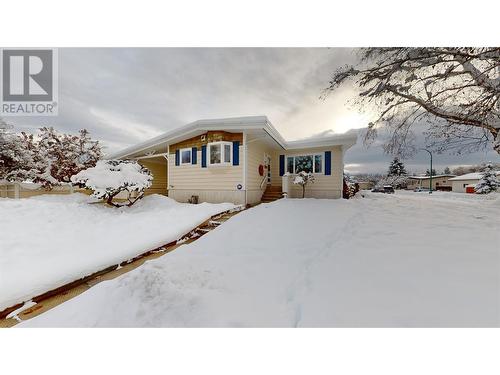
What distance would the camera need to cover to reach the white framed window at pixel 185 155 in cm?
870

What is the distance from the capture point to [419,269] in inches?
101

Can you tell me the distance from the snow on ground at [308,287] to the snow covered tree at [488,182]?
2609 cm

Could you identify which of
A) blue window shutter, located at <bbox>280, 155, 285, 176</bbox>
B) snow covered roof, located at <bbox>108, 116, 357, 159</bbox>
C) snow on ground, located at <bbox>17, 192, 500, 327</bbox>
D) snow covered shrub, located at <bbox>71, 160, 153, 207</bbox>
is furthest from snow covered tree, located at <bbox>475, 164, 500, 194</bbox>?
snow covered shrub, located at <bbox>71, 160, 153, 207</bbox>

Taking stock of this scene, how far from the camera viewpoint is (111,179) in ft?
24.4

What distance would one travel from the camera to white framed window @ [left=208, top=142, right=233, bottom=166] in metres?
7.49

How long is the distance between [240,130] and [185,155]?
3.02 meters

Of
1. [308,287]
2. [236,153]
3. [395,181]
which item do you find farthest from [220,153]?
[395,181]

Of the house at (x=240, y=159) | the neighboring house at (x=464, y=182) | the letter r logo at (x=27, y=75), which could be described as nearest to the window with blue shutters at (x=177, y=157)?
the house at (x=240, y=159)

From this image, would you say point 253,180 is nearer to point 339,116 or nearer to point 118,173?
point 339,116

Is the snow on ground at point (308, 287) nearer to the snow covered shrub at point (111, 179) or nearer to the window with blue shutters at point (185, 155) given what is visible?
the snow covered shrub at point (111, 179)

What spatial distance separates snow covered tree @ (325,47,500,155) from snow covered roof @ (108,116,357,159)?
2152 mm
